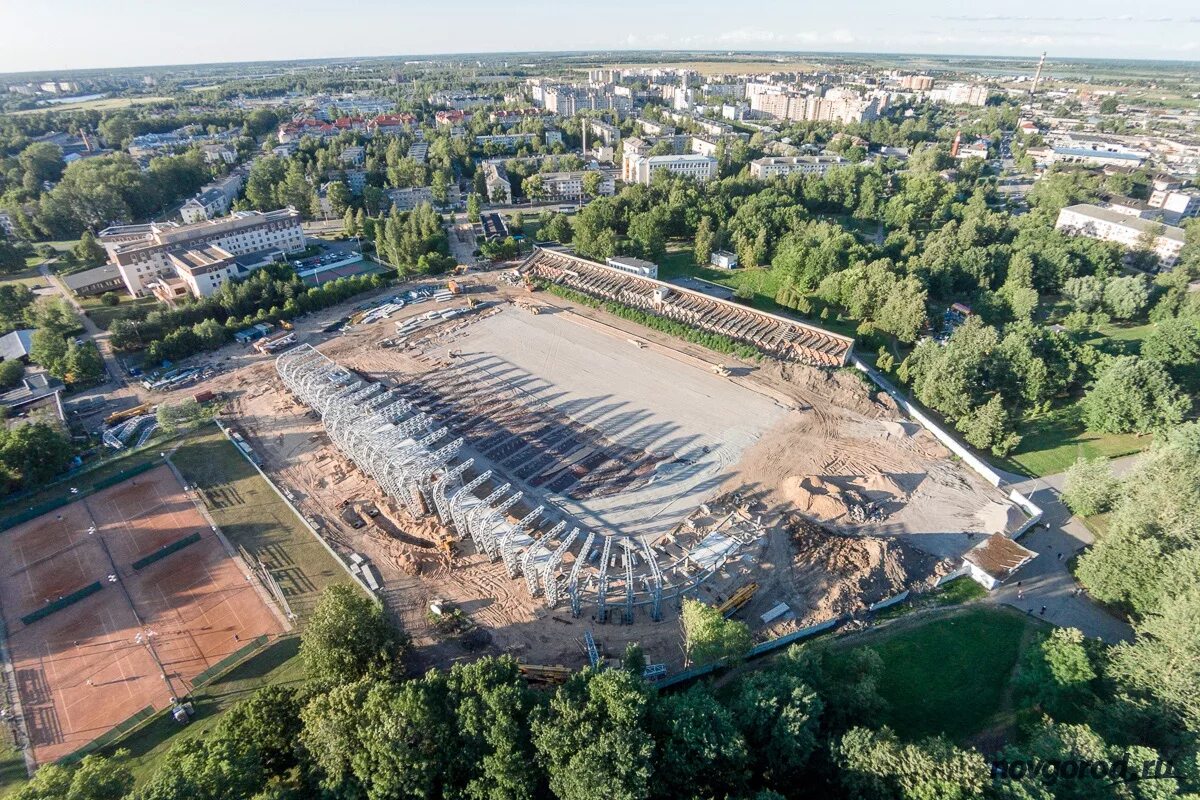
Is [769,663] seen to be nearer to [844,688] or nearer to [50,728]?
[844,688]

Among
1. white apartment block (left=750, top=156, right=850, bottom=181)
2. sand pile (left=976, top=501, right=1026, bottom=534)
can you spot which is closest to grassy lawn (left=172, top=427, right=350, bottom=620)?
sand pile (left=976, top=501, right=1026, bottom=534)

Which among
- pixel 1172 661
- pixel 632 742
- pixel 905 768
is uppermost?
pixel 632 742

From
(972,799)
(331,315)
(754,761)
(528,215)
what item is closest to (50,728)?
(754,761)

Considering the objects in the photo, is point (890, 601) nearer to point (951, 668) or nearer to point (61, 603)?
point (951, 668)

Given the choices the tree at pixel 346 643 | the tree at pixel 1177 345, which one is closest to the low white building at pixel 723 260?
the tree at pixel 1177 345

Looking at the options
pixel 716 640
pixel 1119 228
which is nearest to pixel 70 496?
pixel 716 640

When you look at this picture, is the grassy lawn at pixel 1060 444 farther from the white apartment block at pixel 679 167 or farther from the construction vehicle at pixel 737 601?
the white apartment block at pixel 679 167

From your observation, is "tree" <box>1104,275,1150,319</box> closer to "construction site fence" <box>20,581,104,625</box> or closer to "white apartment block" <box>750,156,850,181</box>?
"white apartment block" <box>750,156,850,181</box>
